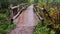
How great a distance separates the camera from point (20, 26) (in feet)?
36.9

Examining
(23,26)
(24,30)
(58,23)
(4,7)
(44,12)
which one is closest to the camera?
(24,30)

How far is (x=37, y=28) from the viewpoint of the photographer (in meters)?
10.8

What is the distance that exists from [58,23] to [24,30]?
2682mm

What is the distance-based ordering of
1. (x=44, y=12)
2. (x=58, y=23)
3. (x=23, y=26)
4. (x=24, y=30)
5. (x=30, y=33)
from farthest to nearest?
1. (x=44, y=12)
2. (x=58, y=23)
3. (x=23, y=26)
4. (x=24, y=30)
5. (x=30, y=33)

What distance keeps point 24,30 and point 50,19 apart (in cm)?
299

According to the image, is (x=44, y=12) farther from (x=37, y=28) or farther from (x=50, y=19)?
(x=37, y=28)

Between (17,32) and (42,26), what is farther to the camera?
(42,26)

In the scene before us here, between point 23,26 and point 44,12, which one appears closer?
point 23,26

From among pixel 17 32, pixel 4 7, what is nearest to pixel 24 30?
pixel 17 32

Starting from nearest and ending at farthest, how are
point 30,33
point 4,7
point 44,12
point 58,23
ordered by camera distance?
point 30,33, point 58,23, point 44,12, point 4,7

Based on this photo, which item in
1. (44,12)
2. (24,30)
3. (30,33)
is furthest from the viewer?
(44,12)

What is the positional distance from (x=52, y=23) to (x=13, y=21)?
7.83 feet

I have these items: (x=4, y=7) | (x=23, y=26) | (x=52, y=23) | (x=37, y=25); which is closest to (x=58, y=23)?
(x=52, y=23)

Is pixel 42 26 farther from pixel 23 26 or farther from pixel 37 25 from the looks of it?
pixel 23 26
